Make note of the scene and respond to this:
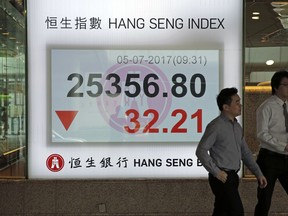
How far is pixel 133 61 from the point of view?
7.52 m

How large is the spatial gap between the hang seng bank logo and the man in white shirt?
246cm

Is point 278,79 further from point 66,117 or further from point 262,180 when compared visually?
point 66,117

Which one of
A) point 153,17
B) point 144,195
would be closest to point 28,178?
point 144,195

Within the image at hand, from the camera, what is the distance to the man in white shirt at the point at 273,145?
6223 mm

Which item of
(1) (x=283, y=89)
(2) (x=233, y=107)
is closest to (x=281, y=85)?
(1) (x=283, y=89)

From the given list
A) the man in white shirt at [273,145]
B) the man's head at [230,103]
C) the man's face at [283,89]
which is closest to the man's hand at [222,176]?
the man's head at [230,103]

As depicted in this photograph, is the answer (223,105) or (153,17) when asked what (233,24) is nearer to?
(153,17)

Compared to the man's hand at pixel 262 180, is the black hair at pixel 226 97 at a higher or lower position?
higher

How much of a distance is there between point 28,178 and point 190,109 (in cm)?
214

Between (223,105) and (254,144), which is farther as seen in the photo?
(254,144)

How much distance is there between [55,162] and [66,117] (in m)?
0.56

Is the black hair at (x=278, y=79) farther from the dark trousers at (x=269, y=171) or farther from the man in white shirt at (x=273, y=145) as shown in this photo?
the dark trousers at (x=269, y=171)

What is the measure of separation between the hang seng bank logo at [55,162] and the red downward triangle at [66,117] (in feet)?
1.22

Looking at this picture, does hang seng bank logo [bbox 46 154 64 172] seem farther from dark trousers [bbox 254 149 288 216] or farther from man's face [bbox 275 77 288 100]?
man's face [bbox 275 77 288 100]
